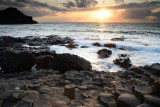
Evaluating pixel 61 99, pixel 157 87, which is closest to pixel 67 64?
pixel 61 99

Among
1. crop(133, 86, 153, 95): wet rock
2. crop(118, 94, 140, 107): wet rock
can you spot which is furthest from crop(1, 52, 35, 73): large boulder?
crop(133, 86, 153, 95): wet rock

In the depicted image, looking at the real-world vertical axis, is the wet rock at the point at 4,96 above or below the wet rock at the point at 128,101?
below

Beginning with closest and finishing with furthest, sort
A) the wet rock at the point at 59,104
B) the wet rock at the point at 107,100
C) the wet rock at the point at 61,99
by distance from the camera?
the wet rock at the point at 59,104 → the wet rock at the point at 107,100 → the wet rock at the point at 61,99

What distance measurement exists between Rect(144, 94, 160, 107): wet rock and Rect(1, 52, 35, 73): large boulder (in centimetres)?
709

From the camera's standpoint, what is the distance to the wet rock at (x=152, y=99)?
2839 millimetres

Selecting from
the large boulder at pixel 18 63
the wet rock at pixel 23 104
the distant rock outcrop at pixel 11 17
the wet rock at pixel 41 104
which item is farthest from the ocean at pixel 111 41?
the distant rock outcrop at pixel 11 17

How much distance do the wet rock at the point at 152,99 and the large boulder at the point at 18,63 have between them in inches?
279

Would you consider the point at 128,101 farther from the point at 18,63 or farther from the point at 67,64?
the point at 18,63

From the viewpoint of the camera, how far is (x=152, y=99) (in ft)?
9.66

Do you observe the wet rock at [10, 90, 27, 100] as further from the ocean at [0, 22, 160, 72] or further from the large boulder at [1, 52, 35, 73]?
the ocean at [0, 22, 160, 72]

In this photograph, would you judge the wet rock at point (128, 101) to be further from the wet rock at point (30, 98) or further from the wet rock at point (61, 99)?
the wet rock at point (30, 98)

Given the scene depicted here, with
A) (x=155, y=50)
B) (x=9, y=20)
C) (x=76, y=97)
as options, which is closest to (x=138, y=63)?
(x=155, y=50)

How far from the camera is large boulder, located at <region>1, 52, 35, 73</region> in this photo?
295 inches

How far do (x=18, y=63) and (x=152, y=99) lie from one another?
7.53 metres
